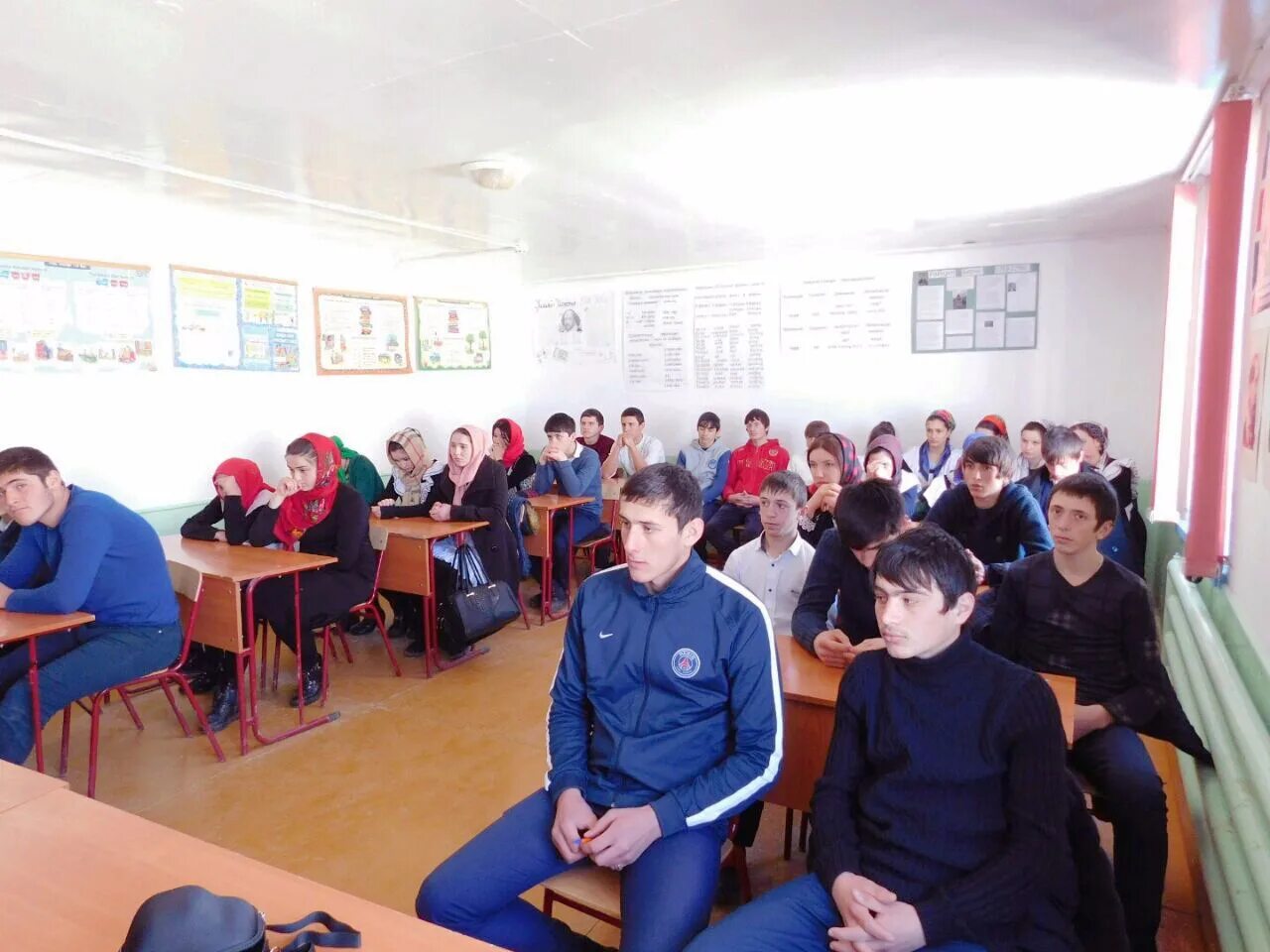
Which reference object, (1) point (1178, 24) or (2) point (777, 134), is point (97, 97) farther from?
(1) point (1178, 24)

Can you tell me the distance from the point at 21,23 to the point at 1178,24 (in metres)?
3.14

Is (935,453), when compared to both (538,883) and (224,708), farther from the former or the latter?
(538,883)

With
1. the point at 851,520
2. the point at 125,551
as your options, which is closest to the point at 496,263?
the point at 125,551

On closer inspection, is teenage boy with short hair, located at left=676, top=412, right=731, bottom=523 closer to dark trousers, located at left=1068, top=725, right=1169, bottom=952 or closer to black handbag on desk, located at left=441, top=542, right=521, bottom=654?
black handbag on desk, located at left=441, top=542, right=521, bottom=654

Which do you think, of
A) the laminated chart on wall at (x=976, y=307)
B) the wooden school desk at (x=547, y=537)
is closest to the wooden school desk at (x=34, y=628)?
the wooden school desk at (x=547, y=537)

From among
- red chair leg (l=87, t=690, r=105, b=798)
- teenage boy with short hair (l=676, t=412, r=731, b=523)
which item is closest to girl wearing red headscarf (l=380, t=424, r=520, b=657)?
red chair leg (l=87, t=690, r=105, b=798)

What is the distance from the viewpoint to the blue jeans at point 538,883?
56.6 inches

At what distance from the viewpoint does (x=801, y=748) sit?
75.3 inches

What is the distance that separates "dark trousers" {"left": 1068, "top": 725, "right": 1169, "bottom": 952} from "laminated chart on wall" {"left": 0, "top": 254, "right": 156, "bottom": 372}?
15.6 ft

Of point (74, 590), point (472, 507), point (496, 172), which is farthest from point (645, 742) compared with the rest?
point (472, 507)

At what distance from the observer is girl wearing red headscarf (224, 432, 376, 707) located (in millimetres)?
3646

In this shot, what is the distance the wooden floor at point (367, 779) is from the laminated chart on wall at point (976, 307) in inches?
154

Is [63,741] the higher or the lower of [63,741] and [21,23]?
the lower

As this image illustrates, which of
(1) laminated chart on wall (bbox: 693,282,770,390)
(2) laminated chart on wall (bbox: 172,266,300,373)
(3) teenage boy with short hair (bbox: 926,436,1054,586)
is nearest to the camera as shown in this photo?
(3) teenage boy with short hair (bbox: 926,436,1054,586)
